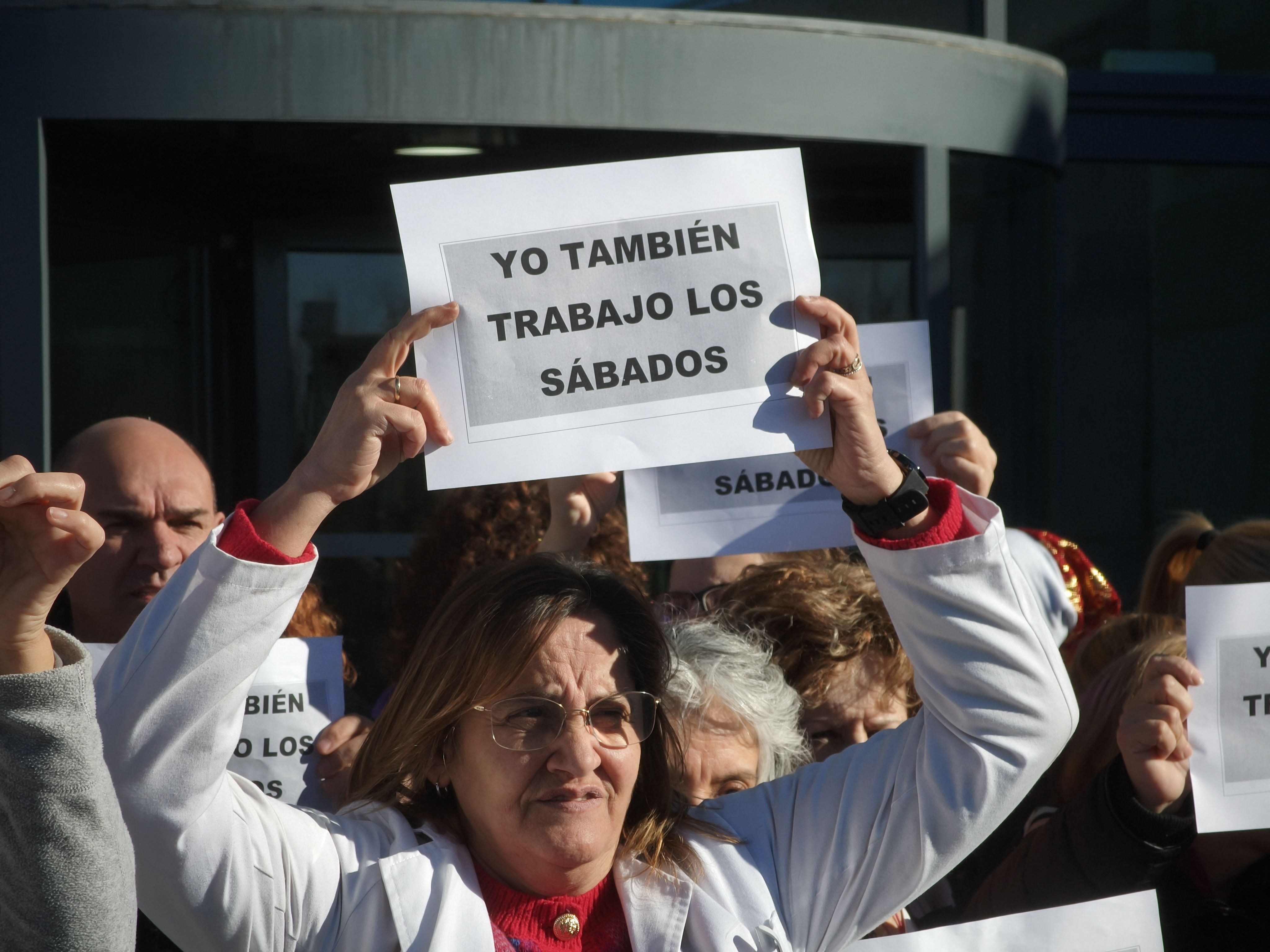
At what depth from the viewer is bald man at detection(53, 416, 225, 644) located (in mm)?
2455

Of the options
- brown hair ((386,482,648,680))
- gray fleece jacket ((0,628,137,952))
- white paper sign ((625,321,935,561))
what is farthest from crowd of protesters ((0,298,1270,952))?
brown hair ((386,482,648,680))

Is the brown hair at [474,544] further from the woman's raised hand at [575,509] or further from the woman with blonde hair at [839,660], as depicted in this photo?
the woman with blonde hair at [839,660]

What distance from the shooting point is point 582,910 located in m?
1.74

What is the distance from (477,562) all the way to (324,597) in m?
1.90

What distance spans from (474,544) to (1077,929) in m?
1.58

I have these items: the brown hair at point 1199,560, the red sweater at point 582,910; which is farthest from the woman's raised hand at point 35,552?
the brown hair at point 1199,560

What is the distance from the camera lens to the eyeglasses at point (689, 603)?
105 inches

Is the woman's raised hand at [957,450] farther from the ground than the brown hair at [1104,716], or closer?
farther from the ground

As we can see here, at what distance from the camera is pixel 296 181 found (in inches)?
176

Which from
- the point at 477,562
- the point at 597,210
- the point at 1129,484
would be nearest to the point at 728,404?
the point at 597,210

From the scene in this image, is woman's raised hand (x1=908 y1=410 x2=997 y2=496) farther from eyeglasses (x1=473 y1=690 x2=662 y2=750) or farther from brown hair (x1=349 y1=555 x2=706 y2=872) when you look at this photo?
eyeglasses (x1=473 y1=690 x2=662 y2=750)

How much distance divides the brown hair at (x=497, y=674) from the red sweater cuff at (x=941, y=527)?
0.38 metres

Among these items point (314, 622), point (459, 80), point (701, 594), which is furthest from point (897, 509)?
point (459, 80)

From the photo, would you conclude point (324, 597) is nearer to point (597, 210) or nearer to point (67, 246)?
point (67, 246)
